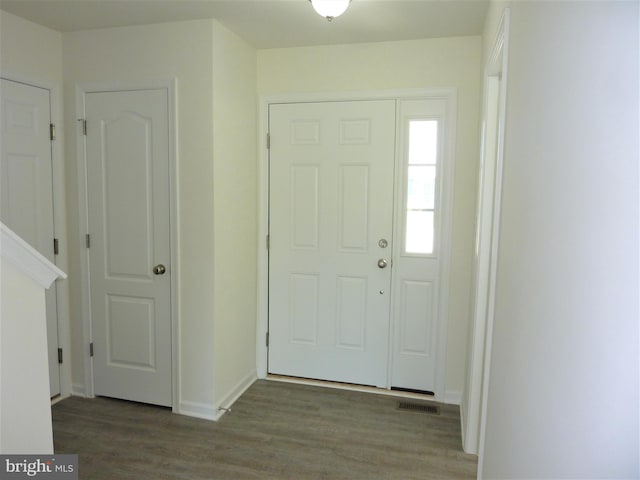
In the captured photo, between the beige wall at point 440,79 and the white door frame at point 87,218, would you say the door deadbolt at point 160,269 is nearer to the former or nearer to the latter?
the white door frame at point 87,218

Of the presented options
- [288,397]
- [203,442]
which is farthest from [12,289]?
[288,397]

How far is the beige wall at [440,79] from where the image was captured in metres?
2.93

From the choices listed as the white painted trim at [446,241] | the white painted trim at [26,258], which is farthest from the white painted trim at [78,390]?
the white painted trim at [446,241]

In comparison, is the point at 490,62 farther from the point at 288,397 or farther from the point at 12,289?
the point at 288,397

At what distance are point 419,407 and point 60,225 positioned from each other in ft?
9.10

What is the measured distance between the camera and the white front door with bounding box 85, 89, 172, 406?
2.84m

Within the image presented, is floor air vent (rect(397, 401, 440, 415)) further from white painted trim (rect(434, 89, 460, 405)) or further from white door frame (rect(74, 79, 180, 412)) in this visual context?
white door frame (rect(74, 79, 180, 412))

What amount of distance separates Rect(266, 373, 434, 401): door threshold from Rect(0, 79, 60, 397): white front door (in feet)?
5.30

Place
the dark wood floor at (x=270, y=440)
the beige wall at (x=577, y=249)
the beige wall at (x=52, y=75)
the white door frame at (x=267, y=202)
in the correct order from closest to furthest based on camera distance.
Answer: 1. the beige wall at (x=577, y=249)
2. the dark wood floor at (x=270, y=440)
3. the beige wall at (x=52, y=75)
4. the white door frame at (x=267, y=202)

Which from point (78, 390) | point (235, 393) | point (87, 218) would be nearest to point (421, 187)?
point (235, 393)

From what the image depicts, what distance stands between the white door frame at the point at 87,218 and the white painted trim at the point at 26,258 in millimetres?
1239

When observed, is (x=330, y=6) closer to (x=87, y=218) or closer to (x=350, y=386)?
(x=87, y=218)

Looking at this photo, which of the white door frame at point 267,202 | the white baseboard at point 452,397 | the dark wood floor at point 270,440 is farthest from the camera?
the white baseboard at point 452,397

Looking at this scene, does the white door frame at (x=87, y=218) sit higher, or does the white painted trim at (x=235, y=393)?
the white door frame at (x=87, y=218)
